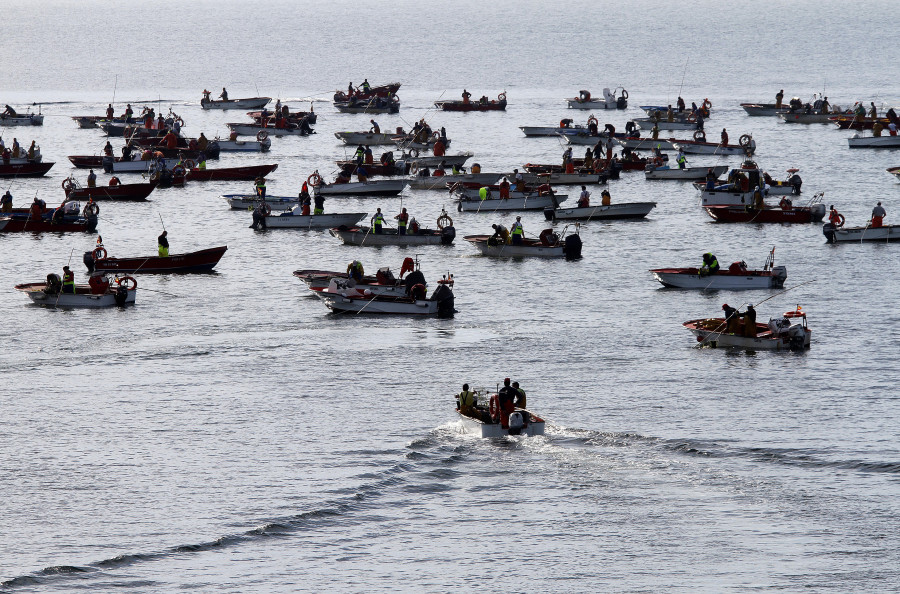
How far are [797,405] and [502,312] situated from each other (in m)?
14.3

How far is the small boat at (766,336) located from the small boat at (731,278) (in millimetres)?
8143

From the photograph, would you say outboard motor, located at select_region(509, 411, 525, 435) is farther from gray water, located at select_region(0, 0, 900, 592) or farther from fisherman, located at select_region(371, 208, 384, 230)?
fisherman, located at select_region(371, 208, 384, 230)

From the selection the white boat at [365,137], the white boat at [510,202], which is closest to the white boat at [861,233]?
the white boat at [510,202]

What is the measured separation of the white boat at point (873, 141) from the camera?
9806cm

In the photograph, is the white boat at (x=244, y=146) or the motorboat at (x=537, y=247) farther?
the white boat at (x=244, y=146)

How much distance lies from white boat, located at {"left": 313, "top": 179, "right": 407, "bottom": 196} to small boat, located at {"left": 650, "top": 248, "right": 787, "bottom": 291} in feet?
93.6

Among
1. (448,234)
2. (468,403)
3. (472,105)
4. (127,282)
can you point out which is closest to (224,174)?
(448,234)

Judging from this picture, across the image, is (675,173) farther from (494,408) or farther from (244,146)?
(494,408)

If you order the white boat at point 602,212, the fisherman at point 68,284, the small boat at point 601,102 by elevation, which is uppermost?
the small boat at point 601,102

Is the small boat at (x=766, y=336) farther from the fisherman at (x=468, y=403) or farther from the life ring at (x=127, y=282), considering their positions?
the life ring at (x=127, y=282)

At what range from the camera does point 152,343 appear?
144 feet

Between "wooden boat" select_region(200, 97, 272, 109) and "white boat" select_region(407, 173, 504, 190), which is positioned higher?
"wooden boat" select_region(200, 97, 272, 109)

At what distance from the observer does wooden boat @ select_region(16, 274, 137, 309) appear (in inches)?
1935

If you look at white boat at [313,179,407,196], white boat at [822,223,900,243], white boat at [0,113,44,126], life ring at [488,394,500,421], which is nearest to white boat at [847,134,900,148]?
white boat at [822,223,900,243]
